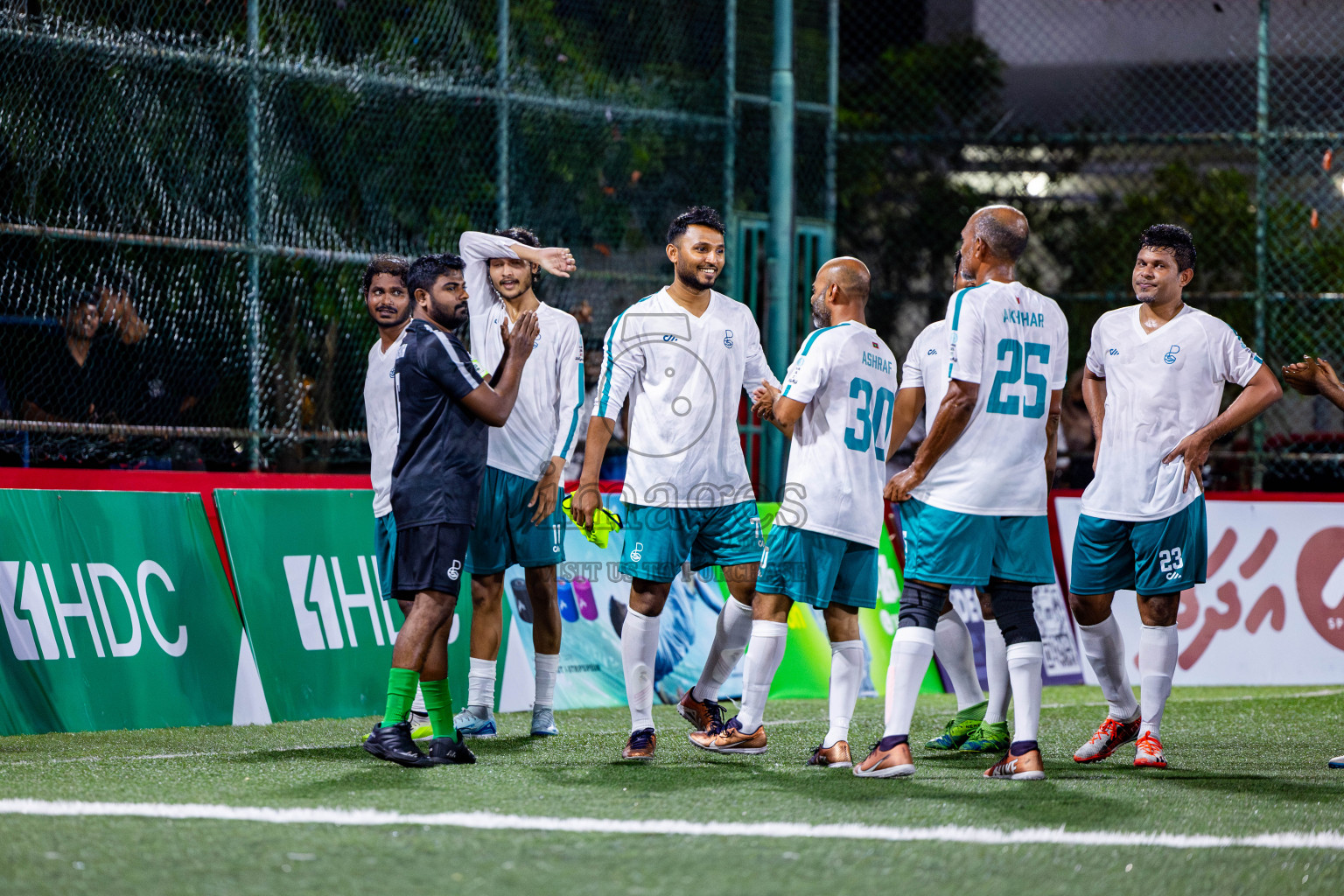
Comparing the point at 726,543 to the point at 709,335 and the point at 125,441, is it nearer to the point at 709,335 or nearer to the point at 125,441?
the point at 709,335

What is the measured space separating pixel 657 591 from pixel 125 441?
4.13 meters

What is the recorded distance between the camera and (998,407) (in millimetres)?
5875

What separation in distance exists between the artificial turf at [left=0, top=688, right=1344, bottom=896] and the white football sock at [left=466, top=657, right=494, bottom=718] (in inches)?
7.4

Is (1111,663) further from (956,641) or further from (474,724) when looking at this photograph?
(474,724)

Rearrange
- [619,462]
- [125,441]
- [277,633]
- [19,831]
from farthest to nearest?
[619,462], [125,441], [277,633], [19,831]

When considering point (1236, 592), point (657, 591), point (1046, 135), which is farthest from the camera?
point (1046, 135)

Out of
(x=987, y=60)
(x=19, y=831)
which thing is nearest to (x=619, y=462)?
(x=987, y=60)

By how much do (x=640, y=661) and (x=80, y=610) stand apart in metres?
2.75

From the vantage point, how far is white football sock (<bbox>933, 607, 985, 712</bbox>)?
6.90m

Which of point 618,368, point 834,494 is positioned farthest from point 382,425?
point 834,494

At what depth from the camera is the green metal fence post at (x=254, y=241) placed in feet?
32.0

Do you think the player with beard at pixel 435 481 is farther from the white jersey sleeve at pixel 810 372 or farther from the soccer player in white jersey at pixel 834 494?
the soccer player in white jersey at pixel 834 494

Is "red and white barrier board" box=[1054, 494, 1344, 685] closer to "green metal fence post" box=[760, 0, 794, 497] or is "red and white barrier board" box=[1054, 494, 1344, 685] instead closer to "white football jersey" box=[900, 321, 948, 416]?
"green metal fence post" box=[760, 0, 794, 497]

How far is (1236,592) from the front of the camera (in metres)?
10.2
